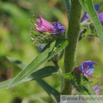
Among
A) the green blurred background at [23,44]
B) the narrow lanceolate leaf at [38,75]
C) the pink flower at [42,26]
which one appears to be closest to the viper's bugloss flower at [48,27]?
the pink flower at [42,26]

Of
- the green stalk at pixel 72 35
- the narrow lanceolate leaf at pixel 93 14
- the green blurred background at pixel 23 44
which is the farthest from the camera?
the green blurred background at pixel 23 44

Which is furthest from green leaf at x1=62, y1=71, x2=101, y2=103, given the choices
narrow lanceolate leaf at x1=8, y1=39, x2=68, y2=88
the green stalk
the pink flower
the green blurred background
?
the green blurred background

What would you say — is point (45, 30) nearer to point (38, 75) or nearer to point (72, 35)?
point (72, 35)

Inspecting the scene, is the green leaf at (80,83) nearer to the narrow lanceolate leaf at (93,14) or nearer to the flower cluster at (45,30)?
the flower cluster at (45,30)

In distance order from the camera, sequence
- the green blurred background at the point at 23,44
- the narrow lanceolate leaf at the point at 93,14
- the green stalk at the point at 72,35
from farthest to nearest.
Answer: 1. the green blurred background at the point at 23,44
2. the green stalk at the point at 72,35
3. the narrow lanceolate leaf at the point at 93,14

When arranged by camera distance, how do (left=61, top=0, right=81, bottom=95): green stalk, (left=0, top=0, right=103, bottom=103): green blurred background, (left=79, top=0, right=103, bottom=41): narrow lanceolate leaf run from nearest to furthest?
(left=79, top=0, right=103, bottom=41): narrow lanceolate leaf
(left=61, top=0, right=81, bottom=95): green stalk
(left=0, top=0, right=103, bottom=103): green blurred background

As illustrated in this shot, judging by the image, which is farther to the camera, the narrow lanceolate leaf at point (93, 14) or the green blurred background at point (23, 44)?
the green blurred background at point (23, 44)

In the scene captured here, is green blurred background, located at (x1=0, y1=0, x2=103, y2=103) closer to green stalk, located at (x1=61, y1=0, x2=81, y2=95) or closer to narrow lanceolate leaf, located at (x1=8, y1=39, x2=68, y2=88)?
green stalk, located at (x1=61, y1=0, x2=81, y2=95)
